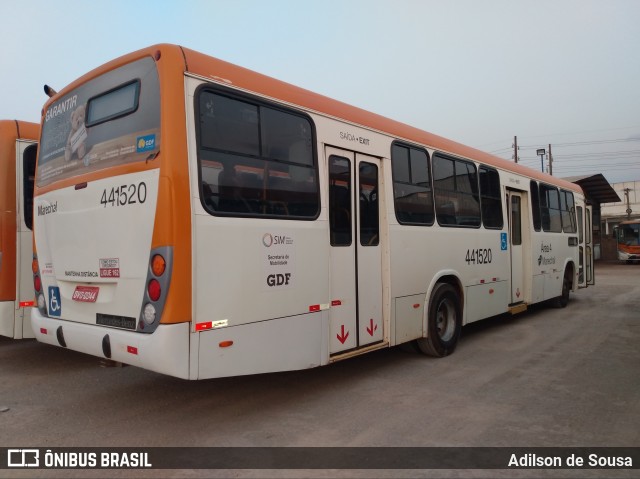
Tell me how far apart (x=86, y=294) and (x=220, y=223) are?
60.5 inches

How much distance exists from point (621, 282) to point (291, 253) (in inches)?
746

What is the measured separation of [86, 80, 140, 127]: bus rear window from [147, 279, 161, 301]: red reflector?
1506mm

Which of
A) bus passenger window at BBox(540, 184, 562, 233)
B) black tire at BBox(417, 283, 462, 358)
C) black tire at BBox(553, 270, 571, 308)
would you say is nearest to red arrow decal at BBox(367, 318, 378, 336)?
black tire at BBox(417, 283, 462, 358)

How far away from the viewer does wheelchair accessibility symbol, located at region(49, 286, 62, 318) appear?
480cm

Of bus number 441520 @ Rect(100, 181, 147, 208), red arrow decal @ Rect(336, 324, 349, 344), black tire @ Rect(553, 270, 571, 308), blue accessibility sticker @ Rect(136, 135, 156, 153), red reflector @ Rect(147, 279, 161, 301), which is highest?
blue accessibility sticker @ Rect(136, 135, 156, 153)

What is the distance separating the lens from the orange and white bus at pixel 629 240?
3177cm

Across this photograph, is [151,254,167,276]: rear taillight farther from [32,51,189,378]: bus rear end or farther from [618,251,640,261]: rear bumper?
[618,251,640,261]: rear bumper

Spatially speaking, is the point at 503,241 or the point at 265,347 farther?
the point at 503,241

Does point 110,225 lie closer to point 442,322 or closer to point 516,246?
point 442,322

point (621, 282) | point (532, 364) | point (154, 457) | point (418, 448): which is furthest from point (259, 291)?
point (621, 282)

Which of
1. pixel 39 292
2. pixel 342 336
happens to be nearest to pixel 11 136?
pixel 39 292

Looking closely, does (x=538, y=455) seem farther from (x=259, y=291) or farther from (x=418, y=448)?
(x=259, y=291)

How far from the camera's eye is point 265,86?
14.7 ft

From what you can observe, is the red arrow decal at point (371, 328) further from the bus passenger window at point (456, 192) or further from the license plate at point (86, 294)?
the license plate at point (86, 294)
